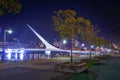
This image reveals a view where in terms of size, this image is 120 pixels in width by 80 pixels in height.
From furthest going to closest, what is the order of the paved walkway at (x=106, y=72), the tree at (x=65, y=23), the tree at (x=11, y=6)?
the tree at (x=65, y=23) → the paved walkway at (x=106, y=72) → the tree at (x=11, y=6)

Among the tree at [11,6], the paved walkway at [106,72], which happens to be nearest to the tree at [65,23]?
the paved walkway at [106,72]

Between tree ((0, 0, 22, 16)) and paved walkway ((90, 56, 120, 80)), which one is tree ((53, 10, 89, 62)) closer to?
paved walkway ((90, 56, 120, 80))

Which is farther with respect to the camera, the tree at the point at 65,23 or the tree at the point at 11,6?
the tree at the point at 65,23

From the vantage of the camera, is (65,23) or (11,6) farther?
(65,23)

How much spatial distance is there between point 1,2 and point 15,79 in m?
7.17

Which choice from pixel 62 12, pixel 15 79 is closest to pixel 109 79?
pixel 15 79

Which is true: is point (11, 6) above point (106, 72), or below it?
above

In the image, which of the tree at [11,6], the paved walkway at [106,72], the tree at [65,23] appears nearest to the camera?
the tree at [11,6]

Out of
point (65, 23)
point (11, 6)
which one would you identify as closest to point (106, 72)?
point (65, 23)

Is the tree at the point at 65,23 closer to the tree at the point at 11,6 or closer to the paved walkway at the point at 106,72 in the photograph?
the paved walkway at the point at 106,72

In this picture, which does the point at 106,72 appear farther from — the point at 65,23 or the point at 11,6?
the point at 11,6

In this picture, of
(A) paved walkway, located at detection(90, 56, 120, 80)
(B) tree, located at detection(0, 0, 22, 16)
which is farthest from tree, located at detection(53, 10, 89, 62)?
(B) tree, located at detection(0, 0, 22, 16)

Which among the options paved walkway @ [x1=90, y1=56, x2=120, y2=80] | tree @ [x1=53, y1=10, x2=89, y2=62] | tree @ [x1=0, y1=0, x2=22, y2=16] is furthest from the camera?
tree @ [x1=53, y1=10, x2=89, y2=62]

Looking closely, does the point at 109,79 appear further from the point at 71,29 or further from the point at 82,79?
the point at 71,29
